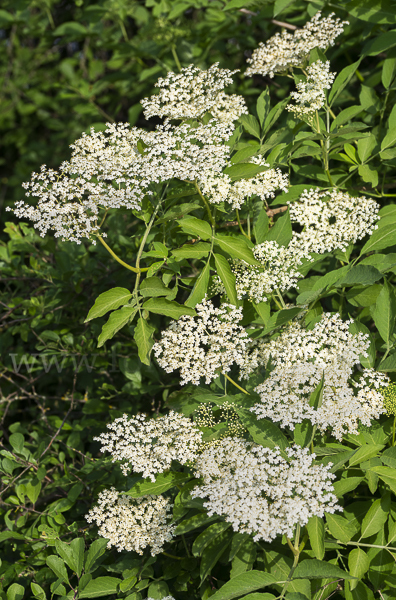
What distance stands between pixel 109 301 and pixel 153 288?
0.57 feet

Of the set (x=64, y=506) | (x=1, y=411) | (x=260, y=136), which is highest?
(x=260, y=136)

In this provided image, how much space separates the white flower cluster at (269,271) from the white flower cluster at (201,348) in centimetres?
11

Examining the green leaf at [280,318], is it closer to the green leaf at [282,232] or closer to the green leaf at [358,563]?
the green leaf at [282,232]

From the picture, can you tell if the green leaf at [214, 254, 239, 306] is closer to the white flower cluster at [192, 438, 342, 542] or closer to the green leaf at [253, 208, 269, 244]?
the green leaf at [253, 208, 269, 244]

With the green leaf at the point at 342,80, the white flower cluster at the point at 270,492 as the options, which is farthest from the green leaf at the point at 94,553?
the green leaf at the point at 342,80

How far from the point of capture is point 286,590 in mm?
1708

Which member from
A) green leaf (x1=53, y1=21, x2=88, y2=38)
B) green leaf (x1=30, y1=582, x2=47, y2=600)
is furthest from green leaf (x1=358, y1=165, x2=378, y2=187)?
green leaf (x1=53, y1=21, x2=88, y2=38)

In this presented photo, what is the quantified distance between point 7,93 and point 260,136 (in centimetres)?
623

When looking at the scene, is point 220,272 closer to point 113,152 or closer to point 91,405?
point 113,152

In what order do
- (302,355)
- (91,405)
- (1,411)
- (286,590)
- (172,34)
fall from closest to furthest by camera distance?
1. (286,590)
2. (302,355)
3. (91,405)
4. (1,411)
5. (172,34)

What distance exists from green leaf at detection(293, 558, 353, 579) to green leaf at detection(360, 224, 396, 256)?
1.21 meters

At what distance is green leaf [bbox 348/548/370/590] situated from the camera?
171 cm

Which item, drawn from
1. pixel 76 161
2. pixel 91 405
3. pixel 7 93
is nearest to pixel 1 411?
pixel 91 405

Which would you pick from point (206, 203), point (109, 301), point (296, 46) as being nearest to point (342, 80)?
point (296, 46)
